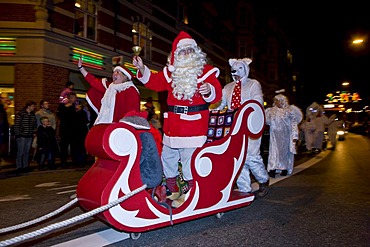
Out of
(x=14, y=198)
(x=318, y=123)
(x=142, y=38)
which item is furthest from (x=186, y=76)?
(x=142, y=38)

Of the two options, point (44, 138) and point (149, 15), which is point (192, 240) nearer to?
point (44, 138)

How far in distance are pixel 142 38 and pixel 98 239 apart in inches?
618

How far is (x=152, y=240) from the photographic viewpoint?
323 cm

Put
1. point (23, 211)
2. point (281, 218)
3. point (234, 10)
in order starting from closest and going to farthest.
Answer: point (281, 218)
point (23, 211)
point (234, 10)

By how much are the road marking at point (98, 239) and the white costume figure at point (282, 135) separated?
4.46 m

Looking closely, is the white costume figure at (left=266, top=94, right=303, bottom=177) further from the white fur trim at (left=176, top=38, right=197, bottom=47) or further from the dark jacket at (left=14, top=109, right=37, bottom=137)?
the dark jacket at (left=14, top=109, right=37, bottom=137)

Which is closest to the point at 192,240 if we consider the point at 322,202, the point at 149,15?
the point at 322,202

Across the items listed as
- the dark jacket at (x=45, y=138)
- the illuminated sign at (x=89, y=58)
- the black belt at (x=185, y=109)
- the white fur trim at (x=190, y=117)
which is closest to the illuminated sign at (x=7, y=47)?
the illuminated sign at (x=89, y=58)

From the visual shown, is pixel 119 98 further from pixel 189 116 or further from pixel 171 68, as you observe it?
pixel 189 116

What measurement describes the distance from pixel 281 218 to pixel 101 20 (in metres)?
12.9

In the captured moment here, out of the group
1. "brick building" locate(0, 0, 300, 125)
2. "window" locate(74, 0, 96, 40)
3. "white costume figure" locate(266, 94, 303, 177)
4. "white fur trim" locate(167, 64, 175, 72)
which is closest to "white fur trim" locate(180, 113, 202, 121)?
"white fur trim" locate(167, 64, 175, 72)

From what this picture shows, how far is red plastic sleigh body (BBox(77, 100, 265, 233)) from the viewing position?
2.88 m

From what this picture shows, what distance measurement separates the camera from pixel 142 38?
1797 centimetres

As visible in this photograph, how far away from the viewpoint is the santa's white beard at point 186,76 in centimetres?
384
